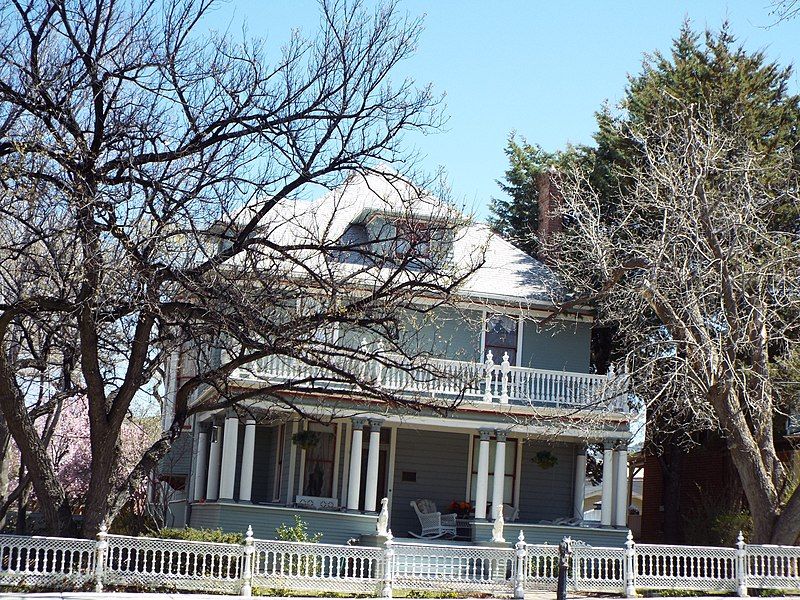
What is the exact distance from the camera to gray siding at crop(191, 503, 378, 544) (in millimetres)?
25906

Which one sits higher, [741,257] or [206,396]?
[741,257]

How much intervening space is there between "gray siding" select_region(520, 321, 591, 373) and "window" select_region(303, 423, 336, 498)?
19.1 feet

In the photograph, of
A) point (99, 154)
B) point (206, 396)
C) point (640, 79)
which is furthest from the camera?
point (640, 79)

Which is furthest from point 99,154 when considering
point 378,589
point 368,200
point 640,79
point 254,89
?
point 640,79

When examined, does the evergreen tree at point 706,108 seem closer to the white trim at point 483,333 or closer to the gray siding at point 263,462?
the white trim at point 483,333

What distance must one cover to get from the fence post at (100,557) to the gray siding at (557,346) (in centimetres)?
1520

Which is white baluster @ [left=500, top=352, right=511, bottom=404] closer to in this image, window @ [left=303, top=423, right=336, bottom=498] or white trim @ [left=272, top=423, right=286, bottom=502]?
window @ [left=303, top=423, right=336, bottom=498]

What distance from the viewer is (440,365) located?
90.9 ft

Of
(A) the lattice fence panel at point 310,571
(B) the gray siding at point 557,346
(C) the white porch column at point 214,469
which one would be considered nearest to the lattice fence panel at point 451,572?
(A) the lattice fence panel at point 310,571

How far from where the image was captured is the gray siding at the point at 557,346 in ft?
98.8

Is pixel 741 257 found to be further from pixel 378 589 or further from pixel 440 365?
pixel 378 589

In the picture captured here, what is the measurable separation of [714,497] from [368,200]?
1309 centimetres

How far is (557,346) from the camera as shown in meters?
30.3

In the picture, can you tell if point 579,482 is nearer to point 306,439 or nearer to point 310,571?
point 306,439
